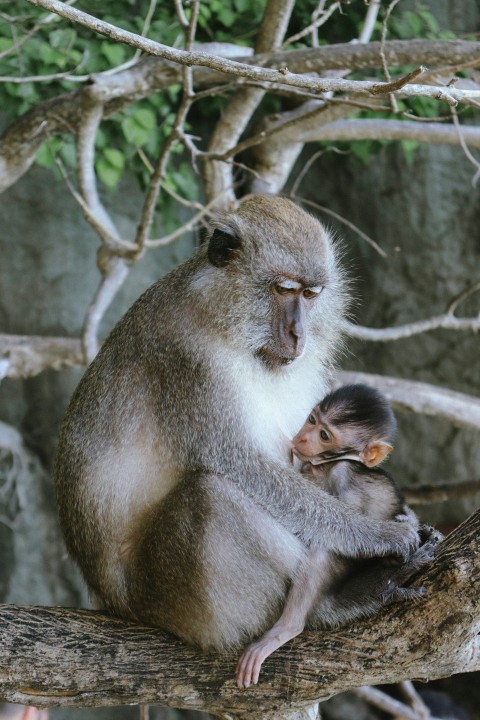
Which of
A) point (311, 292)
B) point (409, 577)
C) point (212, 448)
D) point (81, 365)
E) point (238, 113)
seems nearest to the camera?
point (409, 577)

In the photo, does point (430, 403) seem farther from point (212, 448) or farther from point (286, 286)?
point (212, 448)

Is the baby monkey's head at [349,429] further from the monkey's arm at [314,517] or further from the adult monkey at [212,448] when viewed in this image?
the monkey's arm at [314,517]

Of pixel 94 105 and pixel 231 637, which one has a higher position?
pixel 94 105

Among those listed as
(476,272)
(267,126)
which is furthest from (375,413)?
(476,272)

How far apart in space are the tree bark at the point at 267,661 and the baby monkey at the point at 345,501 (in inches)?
3.3

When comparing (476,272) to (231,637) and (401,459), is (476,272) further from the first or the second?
(231,637)

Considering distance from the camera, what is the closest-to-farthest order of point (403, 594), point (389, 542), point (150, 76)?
point (403, 594) → point (389, 542) → point (150, 76)

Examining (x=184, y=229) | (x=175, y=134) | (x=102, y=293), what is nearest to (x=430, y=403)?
(x=184, y=229)

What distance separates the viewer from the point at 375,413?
175 inches

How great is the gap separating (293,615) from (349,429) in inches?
38.3

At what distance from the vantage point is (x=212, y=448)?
4156 mm

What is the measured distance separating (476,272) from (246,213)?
6.23m

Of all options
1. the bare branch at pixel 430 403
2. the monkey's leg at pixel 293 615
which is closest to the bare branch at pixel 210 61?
the monkey's leg at pixel 293 615

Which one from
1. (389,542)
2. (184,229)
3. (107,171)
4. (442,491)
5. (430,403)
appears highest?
(107,171)
